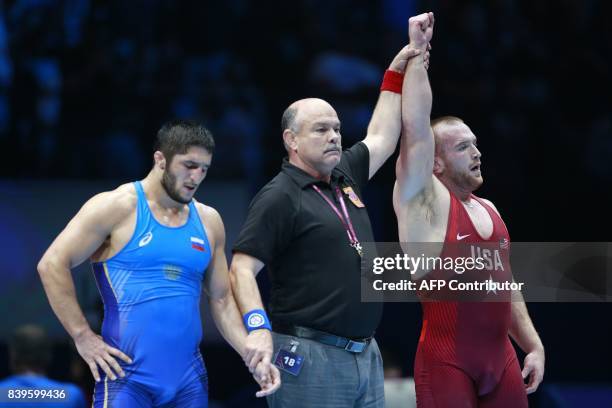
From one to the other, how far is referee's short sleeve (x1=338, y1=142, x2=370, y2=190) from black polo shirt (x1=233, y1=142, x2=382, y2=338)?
38 centimetres

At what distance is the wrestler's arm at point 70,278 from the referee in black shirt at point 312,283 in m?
0.61

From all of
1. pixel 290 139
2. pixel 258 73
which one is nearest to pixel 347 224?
pixel 290 139

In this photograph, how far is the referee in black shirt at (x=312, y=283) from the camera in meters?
4.15

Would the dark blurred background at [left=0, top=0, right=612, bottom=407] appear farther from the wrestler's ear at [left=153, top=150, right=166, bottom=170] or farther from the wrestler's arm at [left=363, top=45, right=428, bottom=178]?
the wrestler's ear at [left=153, top=150, right=166, bottom=170]

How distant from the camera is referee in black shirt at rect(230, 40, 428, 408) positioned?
415 cm

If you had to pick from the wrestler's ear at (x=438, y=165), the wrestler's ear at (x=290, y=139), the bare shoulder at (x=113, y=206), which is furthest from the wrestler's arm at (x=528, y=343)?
the bare shoulder at (x=113, y=206)

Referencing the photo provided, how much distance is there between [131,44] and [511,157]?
353cm

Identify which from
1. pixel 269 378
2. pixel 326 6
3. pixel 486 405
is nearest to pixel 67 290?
pixel 269 378

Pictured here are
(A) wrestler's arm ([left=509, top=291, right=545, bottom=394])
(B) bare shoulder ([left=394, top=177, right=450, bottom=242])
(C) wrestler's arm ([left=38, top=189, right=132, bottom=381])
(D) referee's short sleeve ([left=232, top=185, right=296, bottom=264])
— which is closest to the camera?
(C) wrestler's arm ([left=38, top=189, right=132, bottom=381])

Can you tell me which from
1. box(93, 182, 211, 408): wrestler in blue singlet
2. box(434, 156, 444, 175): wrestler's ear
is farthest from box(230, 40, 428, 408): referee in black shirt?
box(434, 156, 444, 175): wrestler's ear

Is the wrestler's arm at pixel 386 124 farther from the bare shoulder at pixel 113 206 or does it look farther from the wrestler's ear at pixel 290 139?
the bare shoulder at pixel 113 206

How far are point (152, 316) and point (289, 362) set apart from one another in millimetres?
644

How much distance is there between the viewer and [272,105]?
26.6 ft

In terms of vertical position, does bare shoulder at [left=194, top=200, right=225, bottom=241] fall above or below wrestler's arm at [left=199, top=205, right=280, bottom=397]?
above
